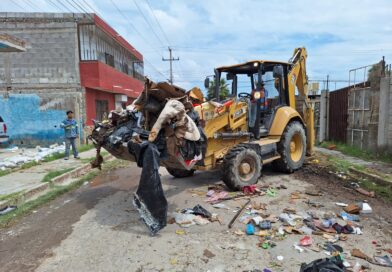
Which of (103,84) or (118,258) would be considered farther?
(103,84)

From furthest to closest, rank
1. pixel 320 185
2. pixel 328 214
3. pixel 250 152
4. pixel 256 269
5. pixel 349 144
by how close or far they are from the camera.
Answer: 1. pixel 349 144
2. pixel 320 185
3. pixel 250 152
4. pixel 328 214
5. pixel 256 269

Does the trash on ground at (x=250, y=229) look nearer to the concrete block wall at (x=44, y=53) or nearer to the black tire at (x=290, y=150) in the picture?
the black tire at (x=290, y=150)

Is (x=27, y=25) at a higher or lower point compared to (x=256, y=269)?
higher

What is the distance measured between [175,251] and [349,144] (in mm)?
9758

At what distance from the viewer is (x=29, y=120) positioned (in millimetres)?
15672

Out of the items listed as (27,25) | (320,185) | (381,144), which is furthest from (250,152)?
(27,25)

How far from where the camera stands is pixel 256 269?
3.71 m

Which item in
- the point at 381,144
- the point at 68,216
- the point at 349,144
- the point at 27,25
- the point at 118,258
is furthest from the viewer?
the point at 27,25

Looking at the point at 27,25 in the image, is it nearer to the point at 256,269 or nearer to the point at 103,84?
the point at 103,84

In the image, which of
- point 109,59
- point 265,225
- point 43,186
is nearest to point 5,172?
point 43,186

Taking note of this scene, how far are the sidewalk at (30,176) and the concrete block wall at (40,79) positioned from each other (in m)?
5.29

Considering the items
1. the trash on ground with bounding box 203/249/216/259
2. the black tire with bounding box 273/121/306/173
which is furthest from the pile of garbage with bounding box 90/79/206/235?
the black tire with bounding box 273/121/306/173

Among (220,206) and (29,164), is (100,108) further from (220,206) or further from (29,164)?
(220,206)

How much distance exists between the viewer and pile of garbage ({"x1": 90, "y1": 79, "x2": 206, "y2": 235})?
4.73m
